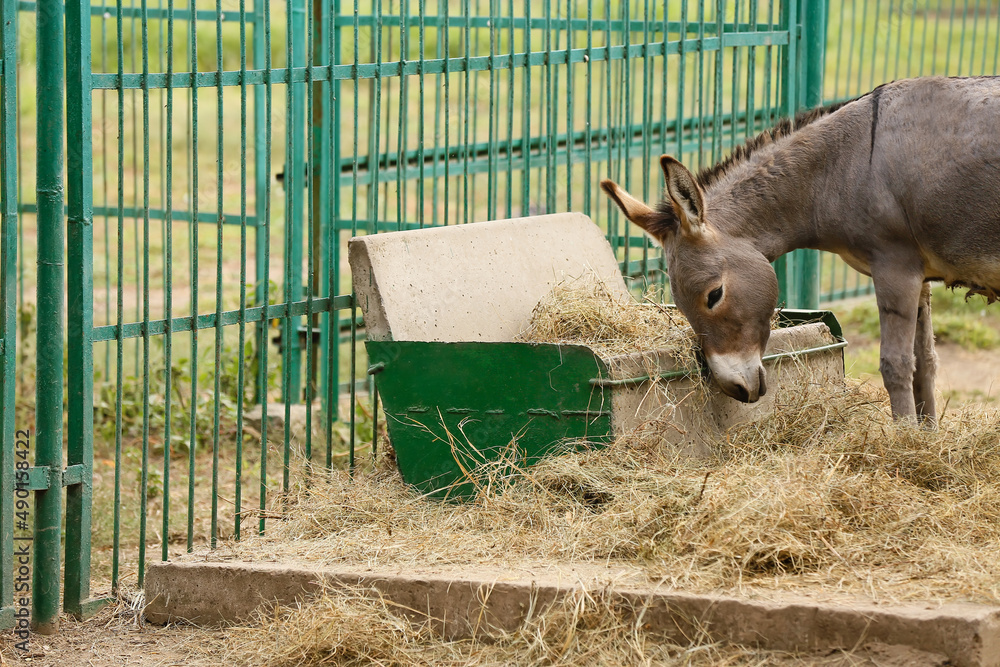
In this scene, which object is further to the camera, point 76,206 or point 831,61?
point 831,61

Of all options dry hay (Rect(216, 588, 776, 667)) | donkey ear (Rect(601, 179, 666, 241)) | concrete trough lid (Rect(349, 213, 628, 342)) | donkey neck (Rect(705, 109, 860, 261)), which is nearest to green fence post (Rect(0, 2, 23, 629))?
dry hay (Rect(216, 588, 776, 667))

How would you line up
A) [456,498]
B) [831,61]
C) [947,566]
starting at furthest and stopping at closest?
[831,61]
[456,498]
[947,566]

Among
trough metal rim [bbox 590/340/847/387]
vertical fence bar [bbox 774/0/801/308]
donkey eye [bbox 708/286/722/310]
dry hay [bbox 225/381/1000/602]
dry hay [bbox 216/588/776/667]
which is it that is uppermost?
vertical fence bar [bbox 774/0/801/308]

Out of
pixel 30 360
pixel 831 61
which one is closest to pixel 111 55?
pixel 30 360

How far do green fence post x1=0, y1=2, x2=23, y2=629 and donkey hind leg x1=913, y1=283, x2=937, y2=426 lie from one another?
403cm

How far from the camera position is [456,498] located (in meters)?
4.80

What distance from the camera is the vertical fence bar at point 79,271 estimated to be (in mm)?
4305

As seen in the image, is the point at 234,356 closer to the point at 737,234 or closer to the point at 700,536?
the point at 737,234

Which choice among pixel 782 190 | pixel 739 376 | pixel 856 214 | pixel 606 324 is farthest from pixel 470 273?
pixel 856 214

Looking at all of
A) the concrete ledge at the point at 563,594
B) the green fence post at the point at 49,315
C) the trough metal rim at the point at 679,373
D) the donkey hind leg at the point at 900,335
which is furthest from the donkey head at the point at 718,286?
the green fence post at the point at 49,315

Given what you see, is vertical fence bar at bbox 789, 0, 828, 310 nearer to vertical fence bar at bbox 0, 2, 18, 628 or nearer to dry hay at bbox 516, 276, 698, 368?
dry hay at bbox 516, 276, 698, 368

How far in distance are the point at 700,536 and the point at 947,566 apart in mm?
810

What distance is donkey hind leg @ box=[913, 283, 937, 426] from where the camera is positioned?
5570 millimetres

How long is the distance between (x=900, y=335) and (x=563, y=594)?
226 centimetres
